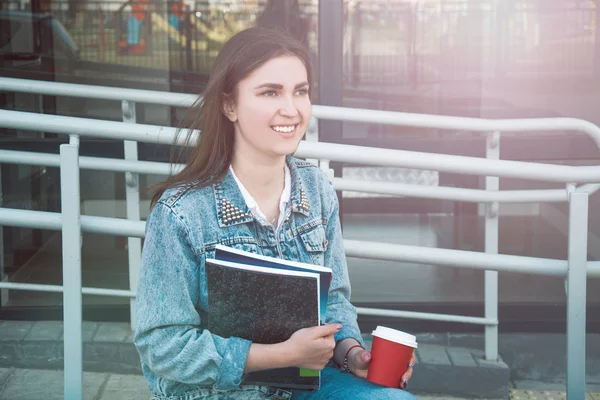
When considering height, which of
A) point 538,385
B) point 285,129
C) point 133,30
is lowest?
point 538,385

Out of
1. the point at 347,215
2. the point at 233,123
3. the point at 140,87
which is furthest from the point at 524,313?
the point at 233,123

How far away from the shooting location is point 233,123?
2.04 meters

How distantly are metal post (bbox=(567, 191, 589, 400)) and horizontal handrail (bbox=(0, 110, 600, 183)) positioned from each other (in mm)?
154

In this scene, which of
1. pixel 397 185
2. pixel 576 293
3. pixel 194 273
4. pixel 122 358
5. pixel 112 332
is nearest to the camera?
pixel 194 273

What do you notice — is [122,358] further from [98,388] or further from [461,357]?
[461,357]

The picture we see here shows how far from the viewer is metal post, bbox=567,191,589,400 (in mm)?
2209

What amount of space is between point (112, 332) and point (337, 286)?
200cm

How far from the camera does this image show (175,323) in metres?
1.81

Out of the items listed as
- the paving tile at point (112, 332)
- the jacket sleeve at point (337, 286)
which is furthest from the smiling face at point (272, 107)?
the paving tile at point (112, 332)

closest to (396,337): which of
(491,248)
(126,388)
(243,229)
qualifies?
(243,229)

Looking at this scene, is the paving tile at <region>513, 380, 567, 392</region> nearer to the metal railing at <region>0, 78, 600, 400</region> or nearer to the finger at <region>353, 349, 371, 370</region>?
the metal railing at <region>0, 78, 600, 400</region>

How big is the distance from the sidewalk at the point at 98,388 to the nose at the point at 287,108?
1.82 metres

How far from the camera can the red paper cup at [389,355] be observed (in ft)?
5.93

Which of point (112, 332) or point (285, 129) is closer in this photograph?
point (285, 129)
